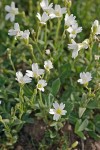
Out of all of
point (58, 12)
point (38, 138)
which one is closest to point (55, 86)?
point (38, 138)

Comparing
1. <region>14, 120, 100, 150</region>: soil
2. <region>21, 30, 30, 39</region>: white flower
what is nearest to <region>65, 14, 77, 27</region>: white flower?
<region>21, 30, 30, 39</region>: white flower

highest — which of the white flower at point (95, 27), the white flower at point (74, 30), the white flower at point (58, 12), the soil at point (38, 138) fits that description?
the white flower at point (58, 12)

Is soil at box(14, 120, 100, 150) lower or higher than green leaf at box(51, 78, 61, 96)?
lower

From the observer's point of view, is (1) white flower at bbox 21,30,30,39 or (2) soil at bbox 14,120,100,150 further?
(2) soil at bbox 14,120,100,150

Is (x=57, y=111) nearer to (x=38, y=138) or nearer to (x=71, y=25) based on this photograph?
(x=38, y=138)

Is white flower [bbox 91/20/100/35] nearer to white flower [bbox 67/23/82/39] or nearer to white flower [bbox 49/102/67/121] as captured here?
white flower [bbox 67/23/82/39]

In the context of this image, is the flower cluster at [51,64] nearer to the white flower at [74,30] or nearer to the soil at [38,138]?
the white flower at [74,30]

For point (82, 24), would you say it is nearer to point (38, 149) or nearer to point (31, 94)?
point (31, 94)

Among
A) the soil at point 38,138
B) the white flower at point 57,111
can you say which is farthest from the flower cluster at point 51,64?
the soil at point 38,138

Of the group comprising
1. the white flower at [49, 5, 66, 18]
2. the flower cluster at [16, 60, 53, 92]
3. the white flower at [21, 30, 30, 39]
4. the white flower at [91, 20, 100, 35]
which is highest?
the white flower at [49, 5, 66, 18]
